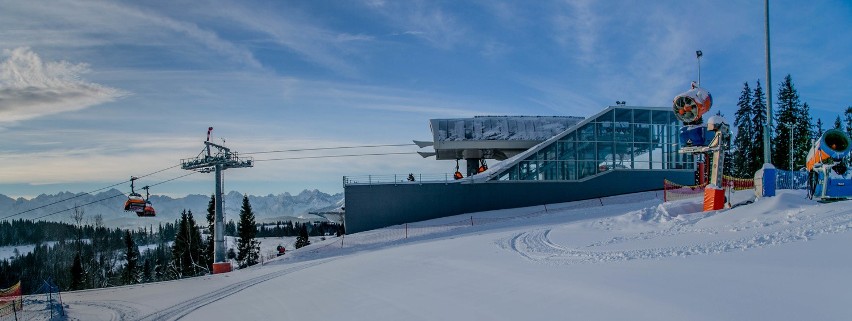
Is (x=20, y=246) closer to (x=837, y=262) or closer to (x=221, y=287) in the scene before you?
(x=221, y=287)

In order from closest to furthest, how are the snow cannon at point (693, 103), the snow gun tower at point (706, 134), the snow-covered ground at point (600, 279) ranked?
the snow-covered ground at point (600, 279) < the snow gun tower at point (706, 134) < the snow cannon at point (693, 103)

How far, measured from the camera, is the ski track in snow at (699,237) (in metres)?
10.6

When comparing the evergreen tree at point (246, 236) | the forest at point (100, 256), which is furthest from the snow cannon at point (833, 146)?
the evergreen tree at point (246, 236)

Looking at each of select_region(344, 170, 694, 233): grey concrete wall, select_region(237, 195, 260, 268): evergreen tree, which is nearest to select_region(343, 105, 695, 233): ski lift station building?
select_region(344, 170, 694, 233): grey concrete wall

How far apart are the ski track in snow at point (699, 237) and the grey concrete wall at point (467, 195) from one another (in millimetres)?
22205

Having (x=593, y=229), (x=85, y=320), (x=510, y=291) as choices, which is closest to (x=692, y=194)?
(x=593, y=229)

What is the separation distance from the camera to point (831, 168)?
16281 mm

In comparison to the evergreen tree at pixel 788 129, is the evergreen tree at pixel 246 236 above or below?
below

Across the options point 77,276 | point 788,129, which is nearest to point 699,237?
point 788,129

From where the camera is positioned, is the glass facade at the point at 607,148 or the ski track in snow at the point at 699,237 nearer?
the ski track in snow at the point at 699,237

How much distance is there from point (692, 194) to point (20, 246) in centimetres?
17669

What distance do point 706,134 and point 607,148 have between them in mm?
20948

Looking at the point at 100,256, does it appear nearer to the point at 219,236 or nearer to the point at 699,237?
the point at 219,236

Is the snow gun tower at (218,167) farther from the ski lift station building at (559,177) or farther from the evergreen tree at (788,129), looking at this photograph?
the evergreen tree at (788,129)
